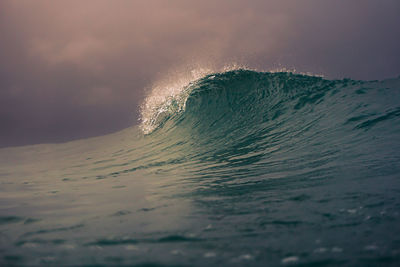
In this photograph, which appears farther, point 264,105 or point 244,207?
point 264,105

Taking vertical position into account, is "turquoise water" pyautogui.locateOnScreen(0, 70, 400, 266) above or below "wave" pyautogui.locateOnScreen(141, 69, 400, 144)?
below

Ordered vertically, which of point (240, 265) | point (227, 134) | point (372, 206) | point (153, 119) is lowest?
point (240, 265)

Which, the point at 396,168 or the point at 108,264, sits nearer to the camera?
the point at 108,264

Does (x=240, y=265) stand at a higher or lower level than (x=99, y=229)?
lower

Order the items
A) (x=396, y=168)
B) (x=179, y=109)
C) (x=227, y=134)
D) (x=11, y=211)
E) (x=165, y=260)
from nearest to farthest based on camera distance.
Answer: (x=165, y=260) → (x=11, y=211) → (x=396, y=168) → (x=227, y=134) → (x=179, y=109)

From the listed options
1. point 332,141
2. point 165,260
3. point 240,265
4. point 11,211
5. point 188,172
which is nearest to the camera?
point 240,265

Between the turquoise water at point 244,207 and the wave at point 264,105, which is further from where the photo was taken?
the wave at point 264,105

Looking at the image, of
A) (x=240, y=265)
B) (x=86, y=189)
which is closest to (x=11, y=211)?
(x=86, y=189)

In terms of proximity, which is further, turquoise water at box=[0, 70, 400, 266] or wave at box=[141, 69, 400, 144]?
wave at box=[141, 69, 400, 144]

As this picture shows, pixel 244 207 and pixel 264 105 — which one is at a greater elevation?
pixel 264 105

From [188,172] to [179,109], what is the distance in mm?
7597

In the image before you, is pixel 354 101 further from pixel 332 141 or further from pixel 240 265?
pixel 240 265

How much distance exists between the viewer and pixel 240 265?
1.85 meters

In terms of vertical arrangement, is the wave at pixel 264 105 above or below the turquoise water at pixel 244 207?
above
